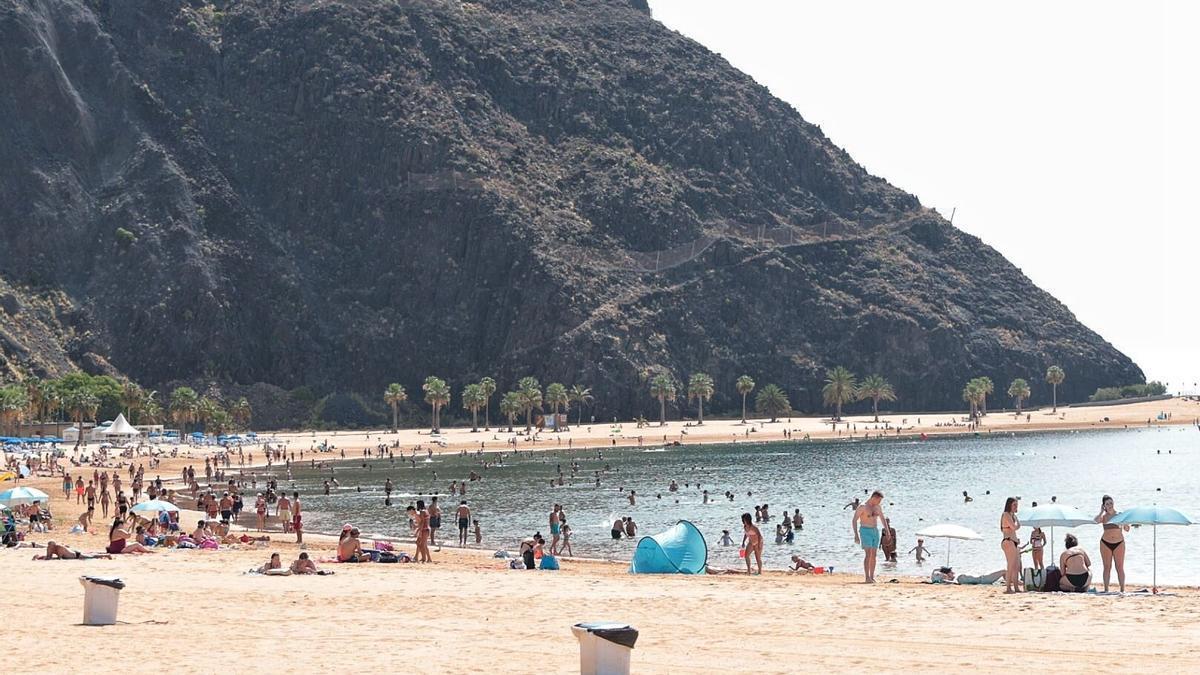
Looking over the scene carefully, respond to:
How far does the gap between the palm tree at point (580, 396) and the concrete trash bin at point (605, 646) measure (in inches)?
5911

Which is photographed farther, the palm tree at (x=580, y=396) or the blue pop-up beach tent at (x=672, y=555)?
the palm tree at (x=580, y=396)

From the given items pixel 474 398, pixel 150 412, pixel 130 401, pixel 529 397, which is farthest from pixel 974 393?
pixel 130 401

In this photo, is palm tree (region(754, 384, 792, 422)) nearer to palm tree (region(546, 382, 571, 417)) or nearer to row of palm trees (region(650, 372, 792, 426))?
row of palm trees (region(650, 372, 792, 426))

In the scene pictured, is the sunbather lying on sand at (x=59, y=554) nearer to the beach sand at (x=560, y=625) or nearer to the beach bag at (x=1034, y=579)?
the beach sand at (x=560, y=625)

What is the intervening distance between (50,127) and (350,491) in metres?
125

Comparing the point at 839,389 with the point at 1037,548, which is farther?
the point at 839,389

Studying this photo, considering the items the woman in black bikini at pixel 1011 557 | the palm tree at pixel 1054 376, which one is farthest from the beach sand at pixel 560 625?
the palm tree at pixel 1054 376

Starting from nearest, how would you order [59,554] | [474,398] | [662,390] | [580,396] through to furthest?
[59,554], [474,398], [580,396], [662,390]

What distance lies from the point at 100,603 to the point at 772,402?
158m

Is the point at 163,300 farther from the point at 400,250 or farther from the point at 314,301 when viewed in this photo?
the point at 400,250

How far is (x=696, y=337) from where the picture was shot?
621 ft

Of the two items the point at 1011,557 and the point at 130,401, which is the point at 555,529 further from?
the point at 130,401

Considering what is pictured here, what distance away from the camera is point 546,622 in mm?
25828

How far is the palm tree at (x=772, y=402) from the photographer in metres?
180
